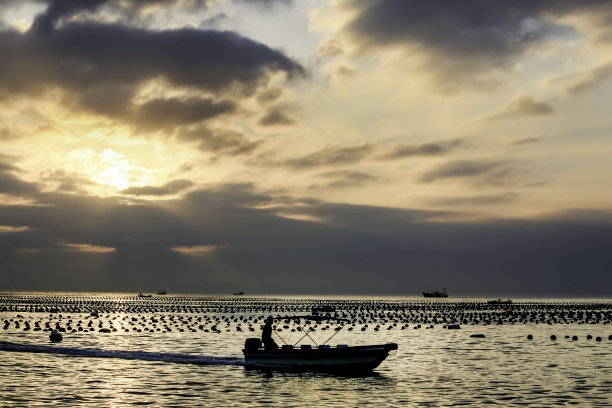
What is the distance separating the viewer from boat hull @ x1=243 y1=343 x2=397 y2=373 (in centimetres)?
3956

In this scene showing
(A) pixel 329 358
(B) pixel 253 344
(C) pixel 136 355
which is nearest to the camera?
(A) pixel 329 358

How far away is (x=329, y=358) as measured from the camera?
39875 millimetres

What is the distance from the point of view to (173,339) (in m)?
67.6

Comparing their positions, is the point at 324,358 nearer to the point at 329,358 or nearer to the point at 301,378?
the point at 329,358

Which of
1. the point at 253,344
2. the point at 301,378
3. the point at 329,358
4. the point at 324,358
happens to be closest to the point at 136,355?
the point at 253,344

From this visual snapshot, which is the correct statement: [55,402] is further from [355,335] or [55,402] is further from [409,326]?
[409,326]

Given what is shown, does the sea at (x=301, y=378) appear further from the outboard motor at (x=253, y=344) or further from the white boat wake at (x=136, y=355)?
the outboard motor at (x=253, y=344)

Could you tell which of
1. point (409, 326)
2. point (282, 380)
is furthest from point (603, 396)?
point (409, 326)

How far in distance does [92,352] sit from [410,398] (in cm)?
2777

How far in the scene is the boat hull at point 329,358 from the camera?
39562 mm

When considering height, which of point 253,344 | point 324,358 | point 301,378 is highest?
point 253,344

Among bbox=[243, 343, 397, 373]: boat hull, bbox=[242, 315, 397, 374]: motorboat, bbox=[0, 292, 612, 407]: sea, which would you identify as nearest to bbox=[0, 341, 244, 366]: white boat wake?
bbox=[0, 292, 612, 407]: sea

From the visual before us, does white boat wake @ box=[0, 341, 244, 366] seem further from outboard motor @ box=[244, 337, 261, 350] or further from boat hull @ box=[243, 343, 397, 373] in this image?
boat hull @ box=[243, 343, 397, 373]

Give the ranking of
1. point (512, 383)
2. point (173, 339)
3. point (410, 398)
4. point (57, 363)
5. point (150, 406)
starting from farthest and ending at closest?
point (173, 339), point (57, 363), point (512, 383), point (410, 398), point (150, 406)
